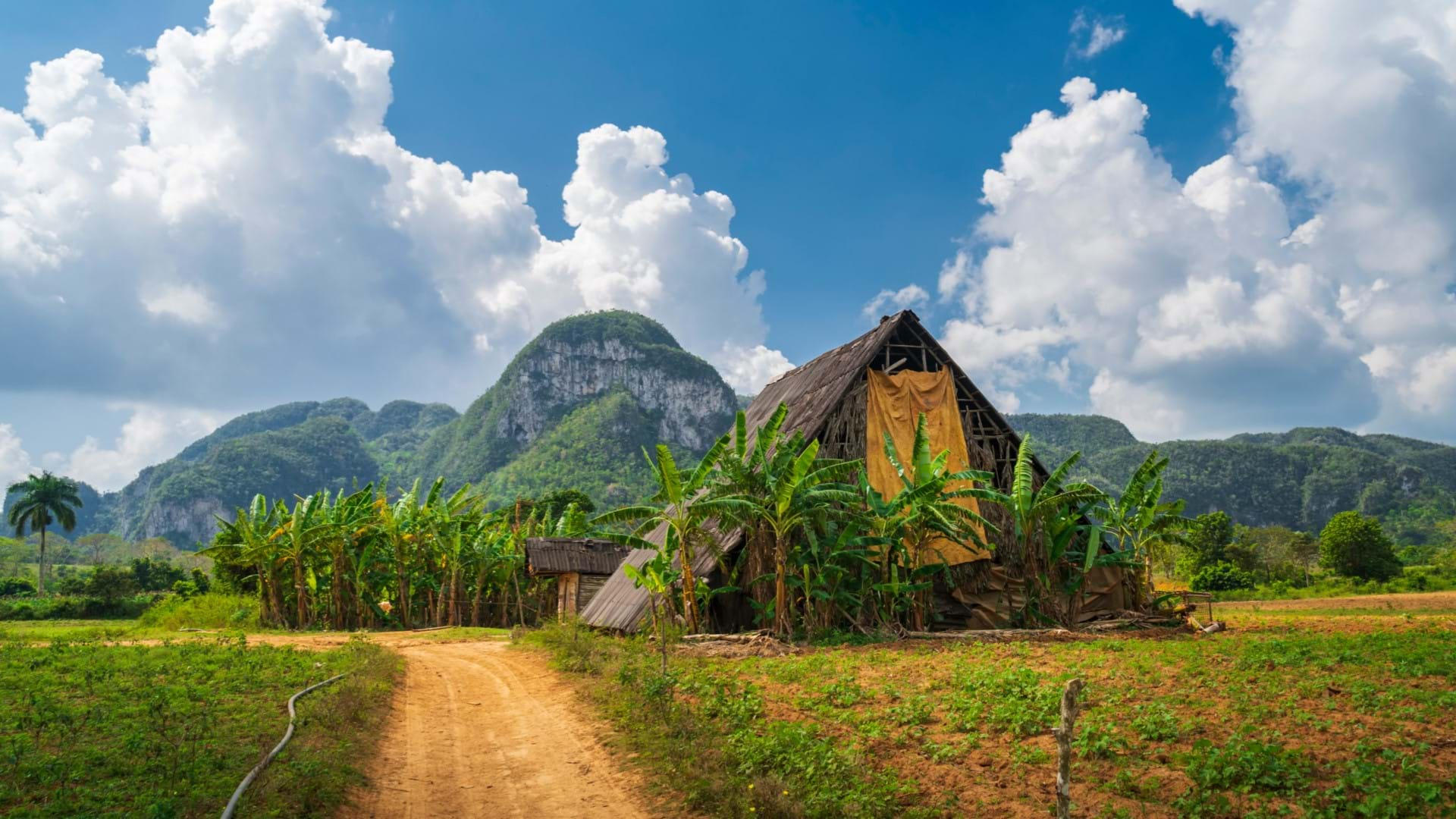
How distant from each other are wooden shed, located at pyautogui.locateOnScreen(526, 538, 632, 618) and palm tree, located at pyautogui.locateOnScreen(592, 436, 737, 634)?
1066 cm

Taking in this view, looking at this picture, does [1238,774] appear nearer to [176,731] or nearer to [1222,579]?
[176,731]

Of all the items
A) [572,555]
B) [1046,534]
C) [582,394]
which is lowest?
[572,555]

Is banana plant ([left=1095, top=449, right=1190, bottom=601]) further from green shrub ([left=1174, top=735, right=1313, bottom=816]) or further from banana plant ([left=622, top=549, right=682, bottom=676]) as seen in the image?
green shrub ([left=1174, top=735, right=1313, bottom=816])

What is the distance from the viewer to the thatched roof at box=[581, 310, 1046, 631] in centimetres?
1736

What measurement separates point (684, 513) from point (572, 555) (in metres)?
12.3

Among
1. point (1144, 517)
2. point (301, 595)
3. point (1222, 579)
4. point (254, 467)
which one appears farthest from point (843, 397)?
point (254, 467)

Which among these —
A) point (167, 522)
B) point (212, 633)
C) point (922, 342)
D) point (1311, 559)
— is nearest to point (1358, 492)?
point (1311, 559)

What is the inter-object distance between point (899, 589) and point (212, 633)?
60.9ft

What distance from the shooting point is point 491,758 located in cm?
822

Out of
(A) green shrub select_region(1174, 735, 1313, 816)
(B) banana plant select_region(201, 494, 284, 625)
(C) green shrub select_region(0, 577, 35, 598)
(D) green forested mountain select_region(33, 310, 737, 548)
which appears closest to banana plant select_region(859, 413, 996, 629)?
(A) green shrub select_region(1174, 735, 1313, 816)

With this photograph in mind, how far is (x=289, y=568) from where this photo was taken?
85.8ft

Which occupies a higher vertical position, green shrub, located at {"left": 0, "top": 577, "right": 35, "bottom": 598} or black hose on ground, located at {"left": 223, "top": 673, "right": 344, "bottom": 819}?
black hose on ground, located at {"left": 223, "top": 673, "right": 344, "bottom": 819}

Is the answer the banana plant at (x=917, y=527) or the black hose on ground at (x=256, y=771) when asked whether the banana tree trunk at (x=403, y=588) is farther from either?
the black hose on ground at (x=256, y=771)

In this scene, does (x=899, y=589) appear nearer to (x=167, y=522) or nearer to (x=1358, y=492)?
(x=1358, y=492)
